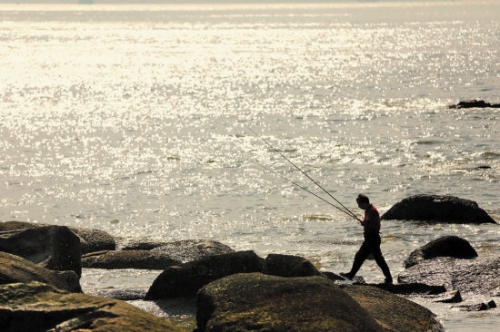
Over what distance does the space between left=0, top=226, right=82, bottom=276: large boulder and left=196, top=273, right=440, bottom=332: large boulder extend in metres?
6.02

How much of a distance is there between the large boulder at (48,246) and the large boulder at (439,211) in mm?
10109

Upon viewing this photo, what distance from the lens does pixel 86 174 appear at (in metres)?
38.2

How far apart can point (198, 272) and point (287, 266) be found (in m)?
1.72

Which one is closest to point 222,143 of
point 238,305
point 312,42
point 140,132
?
point 140,132

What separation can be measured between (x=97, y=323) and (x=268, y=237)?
13730 mm

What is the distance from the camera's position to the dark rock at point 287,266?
15555mm

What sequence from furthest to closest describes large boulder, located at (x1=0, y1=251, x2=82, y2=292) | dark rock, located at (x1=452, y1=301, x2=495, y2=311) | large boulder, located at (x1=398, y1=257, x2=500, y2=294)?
large boulder, located at (x1=398, y1=257, x2=500, y2=294)
dark rock, located at (x1=452, y1=301, x2=495, y2=311)
large boulder, located at (x1=0, y1=251, x2=82, y2=292)

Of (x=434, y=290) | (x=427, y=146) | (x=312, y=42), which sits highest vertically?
(x=312, y=42)

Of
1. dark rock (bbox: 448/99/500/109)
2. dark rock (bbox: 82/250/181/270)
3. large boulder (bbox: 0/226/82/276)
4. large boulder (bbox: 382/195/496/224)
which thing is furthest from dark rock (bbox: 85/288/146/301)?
dark rock (bbox: 448/99/500/109)

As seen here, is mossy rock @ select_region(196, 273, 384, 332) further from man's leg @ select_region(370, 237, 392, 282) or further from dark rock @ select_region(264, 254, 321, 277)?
man's leg @ select_region(370, 237, 392, 282)

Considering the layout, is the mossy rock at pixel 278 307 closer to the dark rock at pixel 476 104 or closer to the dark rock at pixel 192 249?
the dark rock at pixel 192 249

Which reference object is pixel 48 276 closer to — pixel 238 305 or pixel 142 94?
pixel 238 305

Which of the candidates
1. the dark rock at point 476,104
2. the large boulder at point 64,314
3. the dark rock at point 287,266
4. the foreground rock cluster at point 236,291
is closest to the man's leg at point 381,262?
the foreground rock cluster at point 236,291

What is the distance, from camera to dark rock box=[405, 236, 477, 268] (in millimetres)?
20281
